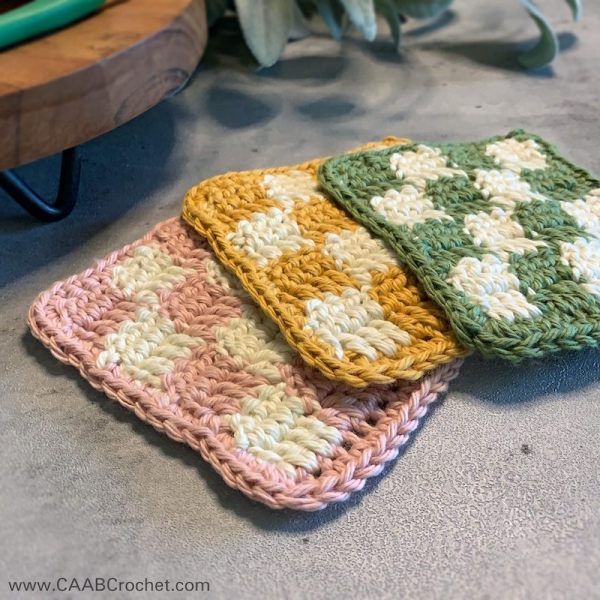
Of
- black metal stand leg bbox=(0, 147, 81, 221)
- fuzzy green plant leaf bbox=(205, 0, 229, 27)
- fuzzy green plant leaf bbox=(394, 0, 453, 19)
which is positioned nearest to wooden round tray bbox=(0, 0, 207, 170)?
black metal stand leg bbox=(0, 147, 81, 221)

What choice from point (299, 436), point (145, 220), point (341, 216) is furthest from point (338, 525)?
point (145, 220)

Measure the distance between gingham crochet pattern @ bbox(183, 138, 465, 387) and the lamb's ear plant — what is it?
Result: 0.31 m

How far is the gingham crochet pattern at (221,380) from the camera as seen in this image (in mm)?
512

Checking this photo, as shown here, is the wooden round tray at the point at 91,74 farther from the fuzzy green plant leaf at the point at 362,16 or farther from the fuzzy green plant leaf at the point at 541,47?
the fuzzy green plant leaf at the point at 541,47

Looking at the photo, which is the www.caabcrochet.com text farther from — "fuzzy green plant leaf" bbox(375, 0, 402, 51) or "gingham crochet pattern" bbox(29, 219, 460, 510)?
"fuzzy green plant leaf" bbox(375, 0, 402, 51)

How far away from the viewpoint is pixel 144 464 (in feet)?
1.74

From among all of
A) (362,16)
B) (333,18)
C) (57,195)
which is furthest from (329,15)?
(57,195)

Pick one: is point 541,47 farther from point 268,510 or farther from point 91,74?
point 268,510

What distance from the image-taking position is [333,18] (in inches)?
42.1

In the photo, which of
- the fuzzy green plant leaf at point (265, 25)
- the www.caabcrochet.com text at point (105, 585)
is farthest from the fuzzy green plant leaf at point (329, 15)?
the www.caabcrochet.com text at point (105, 585)

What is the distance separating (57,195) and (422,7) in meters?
0.66

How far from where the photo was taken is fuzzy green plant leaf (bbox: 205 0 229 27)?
1064 millimetres

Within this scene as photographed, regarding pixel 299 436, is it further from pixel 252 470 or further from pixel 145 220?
pixel 145 220

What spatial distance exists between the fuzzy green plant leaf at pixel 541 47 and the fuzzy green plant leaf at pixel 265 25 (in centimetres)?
34
